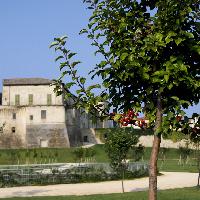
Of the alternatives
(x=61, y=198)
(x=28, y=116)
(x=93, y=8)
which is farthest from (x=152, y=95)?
(x=28, y=116)

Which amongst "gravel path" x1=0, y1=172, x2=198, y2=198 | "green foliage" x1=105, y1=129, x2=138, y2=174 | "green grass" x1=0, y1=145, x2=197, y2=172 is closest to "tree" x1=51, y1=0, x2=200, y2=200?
"gravel path" x1=0, y1=172, x2=198, y2=198

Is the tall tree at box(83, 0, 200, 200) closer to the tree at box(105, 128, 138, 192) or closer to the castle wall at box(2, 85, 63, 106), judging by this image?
the tree at box(105, 128, 138, 192)

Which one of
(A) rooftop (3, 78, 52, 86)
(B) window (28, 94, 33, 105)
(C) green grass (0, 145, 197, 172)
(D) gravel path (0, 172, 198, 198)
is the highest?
(A) rooftop (3, 78, 52, 86)

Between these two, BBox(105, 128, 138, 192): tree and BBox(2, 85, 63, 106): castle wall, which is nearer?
BBox(105, 128, 138, 192): tree

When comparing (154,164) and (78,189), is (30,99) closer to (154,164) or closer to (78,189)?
(78,189)

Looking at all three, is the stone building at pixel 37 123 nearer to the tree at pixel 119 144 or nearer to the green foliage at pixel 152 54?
the tree at pixel 119 144

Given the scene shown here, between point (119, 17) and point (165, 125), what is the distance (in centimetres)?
149

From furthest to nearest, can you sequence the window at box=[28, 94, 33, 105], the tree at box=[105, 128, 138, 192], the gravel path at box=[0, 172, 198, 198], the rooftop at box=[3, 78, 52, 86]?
the rooftop at box=[3, 78, 52, 86] < the window at box=[28, 94, 33, 105] < the tree at box=[105, 128, 138, 192] < the gravel path at box=[0, 172, 198, 198]

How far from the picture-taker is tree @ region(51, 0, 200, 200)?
521cm

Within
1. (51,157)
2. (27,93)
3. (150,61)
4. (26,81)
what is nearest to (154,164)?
(150,61)

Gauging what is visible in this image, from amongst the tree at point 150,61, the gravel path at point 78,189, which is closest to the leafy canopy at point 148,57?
the tree at point 150,61

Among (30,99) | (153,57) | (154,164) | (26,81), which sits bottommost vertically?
(154,164)

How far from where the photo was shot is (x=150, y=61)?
18.2 ft

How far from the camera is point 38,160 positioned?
162 ft
